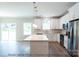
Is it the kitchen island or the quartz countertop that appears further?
the quartz countertop

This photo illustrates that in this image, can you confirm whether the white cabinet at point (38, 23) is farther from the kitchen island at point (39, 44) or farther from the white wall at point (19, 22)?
the kitchen island at point (39, 44)

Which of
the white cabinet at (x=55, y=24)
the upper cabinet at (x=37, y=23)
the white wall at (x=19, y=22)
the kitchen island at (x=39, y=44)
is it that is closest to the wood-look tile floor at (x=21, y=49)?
the kitchen island at (x=39, y=44)

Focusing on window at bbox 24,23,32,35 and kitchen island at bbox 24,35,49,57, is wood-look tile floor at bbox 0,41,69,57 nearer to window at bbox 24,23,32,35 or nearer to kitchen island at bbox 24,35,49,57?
kitchen island at bbox 24,35,49,57

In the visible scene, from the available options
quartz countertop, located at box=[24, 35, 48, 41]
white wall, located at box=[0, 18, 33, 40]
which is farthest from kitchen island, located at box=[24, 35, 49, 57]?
white wall, located at box=[0, 18, 33, 40]

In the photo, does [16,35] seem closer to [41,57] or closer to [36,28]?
[36,28]

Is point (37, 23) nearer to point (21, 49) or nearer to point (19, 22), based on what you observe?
point (19, 22)

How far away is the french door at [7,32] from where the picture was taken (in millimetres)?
1776

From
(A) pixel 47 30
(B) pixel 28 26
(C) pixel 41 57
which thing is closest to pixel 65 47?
(A) pixel 47 30

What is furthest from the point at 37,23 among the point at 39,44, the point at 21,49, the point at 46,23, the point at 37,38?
the point at 21,49

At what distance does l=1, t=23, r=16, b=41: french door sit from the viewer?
1776mm

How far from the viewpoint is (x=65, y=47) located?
1.72 m

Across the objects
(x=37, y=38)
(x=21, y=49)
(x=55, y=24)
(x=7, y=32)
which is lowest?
(x=21, y=49)

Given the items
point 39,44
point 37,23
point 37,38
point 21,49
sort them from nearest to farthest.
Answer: point 21,49
point 39,44
point 37,38
point 37,23

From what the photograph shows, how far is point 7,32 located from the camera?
6.13 ft
